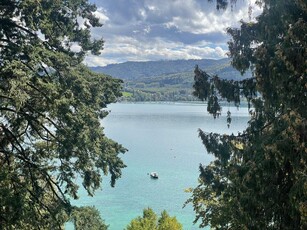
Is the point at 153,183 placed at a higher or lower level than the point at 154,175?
lower

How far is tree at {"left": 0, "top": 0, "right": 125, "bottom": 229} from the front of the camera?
27.1ft

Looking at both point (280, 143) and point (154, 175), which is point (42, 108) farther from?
point (154, 175)

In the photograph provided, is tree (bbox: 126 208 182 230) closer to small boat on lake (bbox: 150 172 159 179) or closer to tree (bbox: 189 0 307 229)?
tree (bbox: 189 0 307 229)

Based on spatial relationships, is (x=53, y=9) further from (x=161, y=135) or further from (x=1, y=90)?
(x=161, y=135)

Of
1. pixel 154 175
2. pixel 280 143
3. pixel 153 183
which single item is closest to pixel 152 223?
pixel 280 143

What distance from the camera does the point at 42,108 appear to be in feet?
30.4

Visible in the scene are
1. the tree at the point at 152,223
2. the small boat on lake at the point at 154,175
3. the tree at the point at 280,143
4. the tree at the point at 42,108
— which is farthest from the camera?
the small boat on lake at the point at 154,175

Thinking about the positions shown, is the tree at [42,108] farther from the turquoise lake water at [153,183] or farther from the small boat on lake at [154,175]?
the small boat on lake at [154,175]

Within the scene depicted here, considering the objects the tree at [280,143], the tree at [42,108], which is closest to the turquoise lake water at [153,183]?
the tree at [42,108]

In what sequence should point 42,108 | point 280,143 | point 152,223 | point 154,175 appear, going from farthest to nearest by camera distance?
point 154,175
point 152,223
point 42,108
point 280,143

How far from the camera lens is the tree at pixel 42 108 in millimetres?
8266

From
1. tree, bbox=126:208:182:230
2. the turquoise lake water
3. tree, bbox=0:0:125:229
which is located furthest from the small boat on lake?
tree, bbox=0:0:125:229

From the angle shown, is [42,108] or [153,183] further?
[153,183]

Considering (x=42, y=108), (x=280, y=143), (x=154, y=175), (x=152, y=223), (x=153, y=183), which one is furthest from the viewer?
(x=154, y=175)
